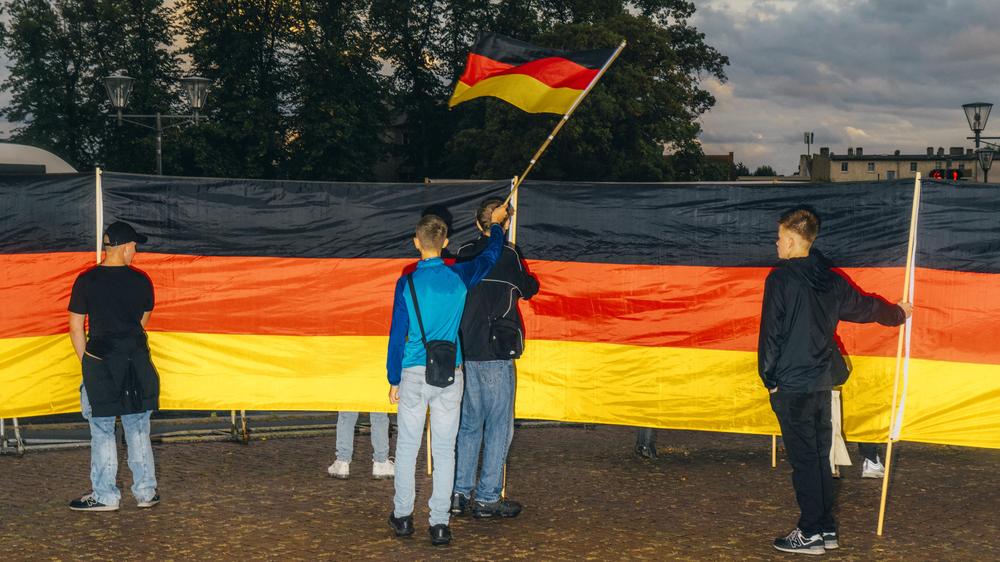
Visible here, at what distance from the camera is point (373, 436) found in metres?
8.29

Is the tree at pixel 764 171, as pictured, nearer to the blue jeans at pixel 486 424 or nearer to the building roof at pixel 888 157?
the building roof at pixel 888 157

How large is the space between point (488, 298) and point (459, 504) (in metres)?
1.52

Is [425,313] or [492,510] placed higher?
[425,313]

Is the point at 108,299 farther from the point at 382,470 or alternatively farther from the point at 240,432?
the point at 240,432

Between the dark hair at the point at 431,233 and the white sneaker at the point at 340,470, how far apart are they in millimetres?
2837

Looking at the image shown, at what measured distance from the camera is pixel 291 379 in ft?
26.3

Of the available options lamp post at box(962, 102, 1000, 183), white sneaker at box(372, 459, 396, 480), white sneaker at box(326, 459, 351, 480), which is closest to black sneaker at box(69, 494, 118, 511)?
white sneaker at box(326, 459, 351, 480)

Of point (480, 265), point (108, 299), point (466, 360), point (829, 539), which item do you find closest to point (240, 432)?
point (108, 299)

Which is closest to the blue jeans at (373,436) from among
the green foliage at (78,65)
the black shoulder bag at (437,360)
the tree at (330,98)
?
the black shoulder bag at (437,360)

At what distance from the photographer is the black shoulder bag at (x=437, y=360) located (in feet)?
20.0

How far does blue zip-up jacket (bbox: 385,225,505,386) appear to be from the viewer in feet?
20.1

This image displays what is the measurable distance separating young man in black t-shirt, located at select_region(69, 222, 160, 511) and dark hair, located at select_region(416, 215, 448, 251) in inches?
89.3

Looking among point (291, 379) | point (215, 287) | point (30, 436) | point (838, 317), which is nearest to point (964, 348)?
point (838, 317)

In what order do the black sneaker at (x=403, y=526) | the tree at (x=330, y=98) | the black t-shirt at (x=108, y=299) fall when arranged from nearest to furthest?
1. the black sneaker at (x=403, y=526)
2. the black t-shirt at (x=108, y=299)
3. the tree at (x=330, y=98)
